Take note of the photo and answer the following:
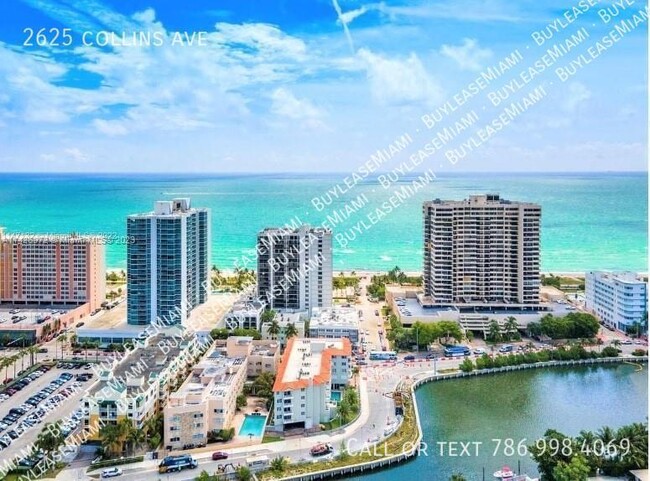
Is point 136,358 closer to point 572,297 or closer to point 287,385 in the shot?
point 287,385

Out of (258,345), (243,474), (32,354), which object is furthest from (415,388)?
(32,354)

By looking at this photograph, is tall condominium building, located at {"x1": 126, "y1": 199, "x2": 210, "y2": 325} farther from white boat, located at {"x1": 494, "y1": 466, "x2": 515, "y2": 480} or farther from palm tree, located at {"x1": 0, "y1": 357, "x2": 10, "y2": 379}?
white boat, located at {"x1": 494, "y1": 466, "x2": 515, "y2": 480}

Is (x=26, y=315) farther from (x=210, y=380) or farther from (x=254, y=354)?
(x=210, y=380)

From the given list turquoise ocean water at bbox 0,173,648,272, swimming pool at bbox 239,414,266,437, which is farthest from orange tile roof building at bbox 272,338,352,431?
turquoise ocean water at bbox 0,173,648,272

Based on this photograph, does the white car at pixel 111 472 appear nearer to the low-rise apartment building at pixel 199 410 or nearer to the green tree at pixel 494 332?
the low-rise apartment building at pixel 199 410

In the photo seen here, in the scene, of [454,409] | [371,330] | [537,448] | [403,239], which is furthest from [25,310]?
[403,239]

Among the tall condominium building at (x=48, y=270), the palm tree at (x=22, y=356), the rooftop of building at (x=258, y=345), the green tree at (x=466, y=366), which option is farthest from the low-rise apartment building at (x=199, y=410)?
the tall condominium building at (x=48, y=270)

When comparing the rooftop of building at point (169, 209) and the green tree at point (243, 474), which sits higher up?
the rooftop of building at point (169, 209)

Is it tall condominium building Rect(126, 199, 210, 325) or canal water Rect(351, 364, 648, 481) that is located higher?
tall condominium building Rect(126, 199, 210, 325)
